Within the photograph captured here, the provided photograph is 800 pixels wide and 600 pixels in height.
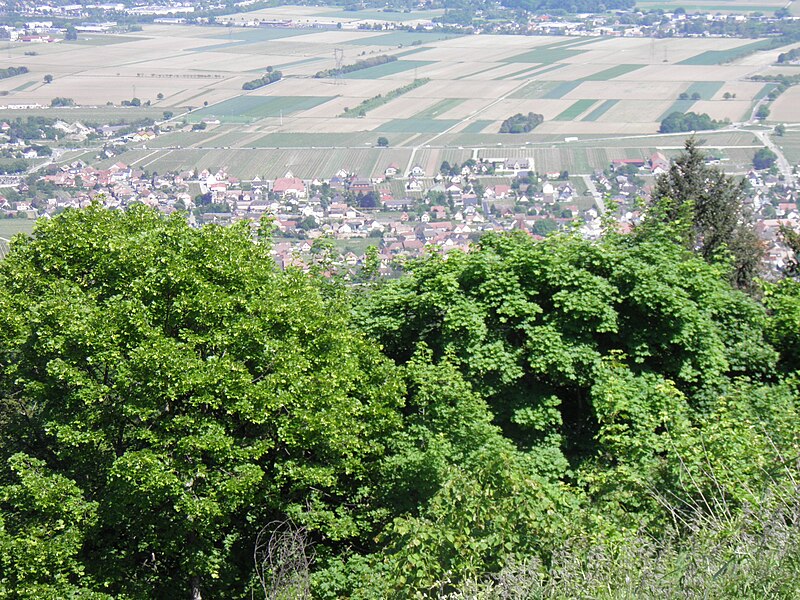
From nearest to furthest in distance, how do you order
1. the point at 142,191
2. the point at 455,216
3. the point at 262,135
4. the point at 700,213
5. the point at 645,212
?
the point at 645,212, the point at 700,213, the point at 455,216, the point at 142,191, the point at 262,135


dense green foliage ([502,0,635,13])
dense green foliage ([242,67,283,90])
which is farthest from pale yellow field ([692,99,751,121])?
dense green foliage ([502,0,635,13])

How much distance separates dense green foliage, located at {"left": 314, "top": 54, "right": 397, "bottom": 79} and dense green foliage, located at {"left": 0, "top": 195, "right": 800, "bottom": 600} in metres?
105

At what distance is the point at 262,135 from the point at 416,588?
84.9m

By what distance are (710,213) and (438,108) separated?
246 ft

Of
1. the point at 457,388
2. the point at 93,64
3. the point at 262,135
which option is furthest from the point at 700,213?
the point at 93,64

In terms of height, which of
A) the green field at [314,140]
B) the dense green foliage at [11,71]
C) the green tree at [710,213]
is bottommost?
the green field at [314,140]

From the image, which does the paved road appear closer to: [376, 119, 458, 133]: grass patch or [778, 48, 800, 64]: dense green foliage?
[376, 119, 458, 133]: grass patch

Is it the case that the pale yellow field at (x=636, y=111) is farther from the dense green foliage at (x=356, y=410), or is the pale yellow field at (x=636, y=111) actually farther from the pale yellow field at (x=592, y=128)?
the dense green foliage at (x=356, y=410)

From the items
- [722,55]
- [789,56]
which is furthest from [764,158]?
[722,55]

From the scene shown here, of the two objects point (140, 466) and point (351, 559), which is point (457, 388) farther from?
point (140, 466)

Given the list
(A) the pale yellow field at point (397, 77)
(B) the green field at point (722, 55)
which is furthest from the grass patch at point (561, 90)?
(B) the green field at point (722, 55)

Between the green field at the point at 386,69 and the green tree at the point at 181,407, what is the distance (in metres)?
105

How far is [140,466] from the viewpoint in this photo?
14.4m

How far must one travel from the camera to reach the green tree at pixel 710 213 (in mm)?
27609
